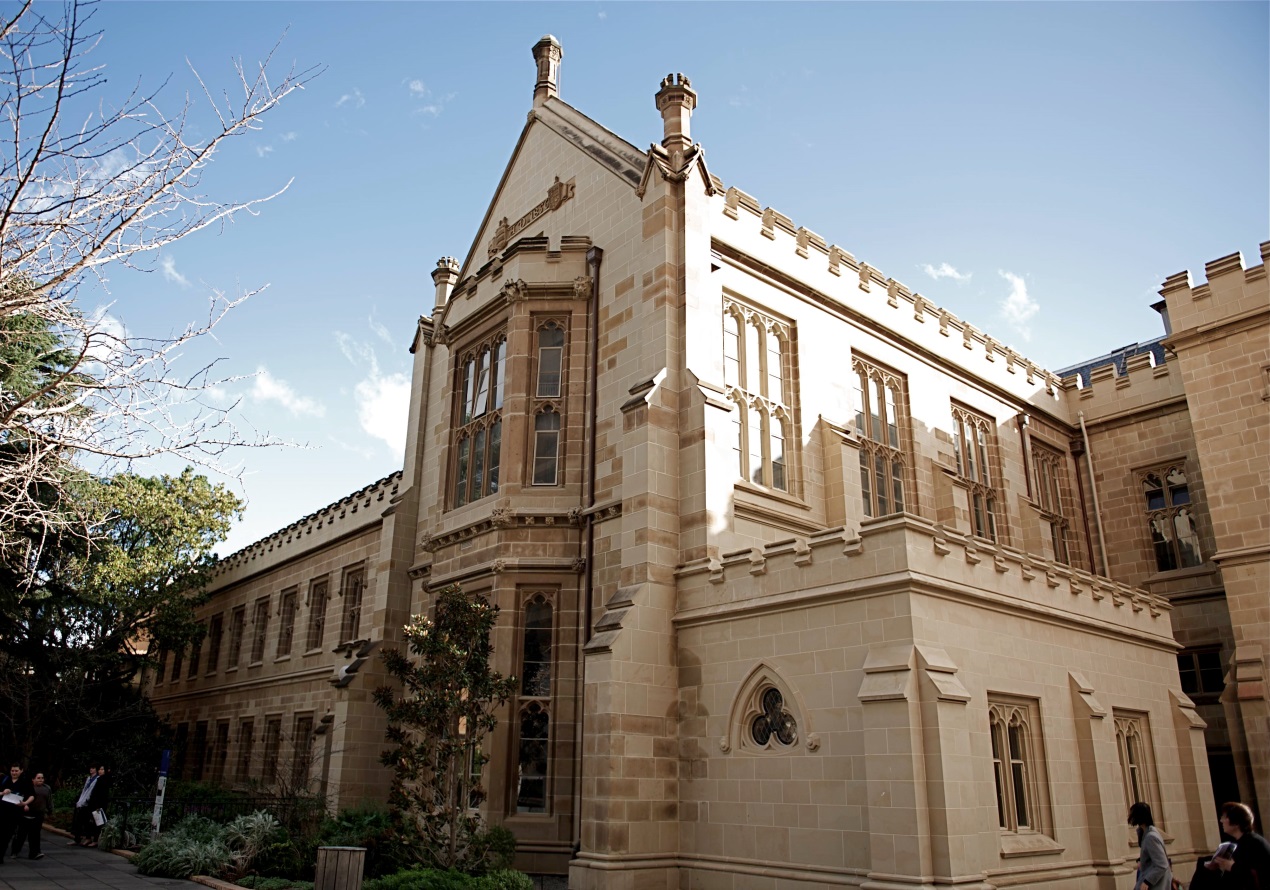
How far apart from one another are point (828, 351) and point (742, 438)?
11.9ft

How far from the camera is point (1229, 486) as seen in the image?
61.0 ft

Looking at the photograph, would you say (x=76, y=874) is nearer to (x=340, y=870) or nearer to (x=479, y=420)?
(x=340, y=870)

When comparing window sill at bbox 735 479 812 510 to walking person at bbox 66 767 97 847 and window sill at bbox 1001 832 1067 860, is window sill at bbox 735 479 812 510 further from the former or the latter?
walking person at bbox 66 767 97 847

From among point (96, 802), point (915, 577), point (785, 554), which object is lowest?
point (96, 802)

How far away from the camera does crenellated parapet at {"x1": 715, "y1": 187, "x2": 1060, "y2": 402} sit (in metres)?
17.9

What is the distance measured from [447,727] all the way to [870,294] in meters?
12.8

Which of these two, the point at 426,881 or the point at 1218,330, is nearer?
the point at 426,881

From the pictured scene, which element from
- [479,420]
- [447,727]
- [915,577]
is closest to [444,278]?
[479,420]

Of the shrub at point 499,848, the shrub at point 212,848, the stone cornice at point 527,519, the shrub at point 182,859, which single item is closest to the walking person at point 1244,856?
the shrub at point 499,848

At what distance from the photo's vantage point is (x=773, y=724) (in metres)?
12.4

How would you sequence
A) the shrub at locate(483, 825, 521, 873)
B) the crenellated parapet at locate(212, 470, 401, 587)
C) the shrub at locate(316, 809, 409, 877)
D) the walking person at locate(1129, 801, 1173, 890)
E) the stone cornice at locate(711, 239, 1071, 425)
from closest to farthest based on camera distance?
the walking person at locate(1129, 801, 1173, 890) < the shrub at locate(483, 825, 521, 873) < the shrub at locate(316, 809, 409, 877) < the stone cornice at locate(711, 239, 1071, 425) < the crenellated parapet at locate(212, 470, 401, 587)

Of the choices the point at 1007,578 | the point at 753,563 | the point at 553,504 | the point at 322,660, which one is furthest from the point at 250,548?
the point at 1007,578

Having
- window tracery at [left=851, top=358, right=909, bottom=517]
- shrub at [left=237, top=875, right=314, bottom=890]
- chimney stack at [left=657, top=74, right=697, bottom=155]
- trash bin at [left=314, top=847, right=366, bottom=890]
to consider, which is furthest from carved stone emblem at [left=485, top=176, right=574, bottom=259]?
shrub at [left=237, top=875, right=314, bottom=890]

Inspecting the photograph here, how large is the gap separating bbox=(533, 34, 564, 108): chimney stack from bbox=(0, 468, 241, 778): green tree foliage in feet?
48.1
